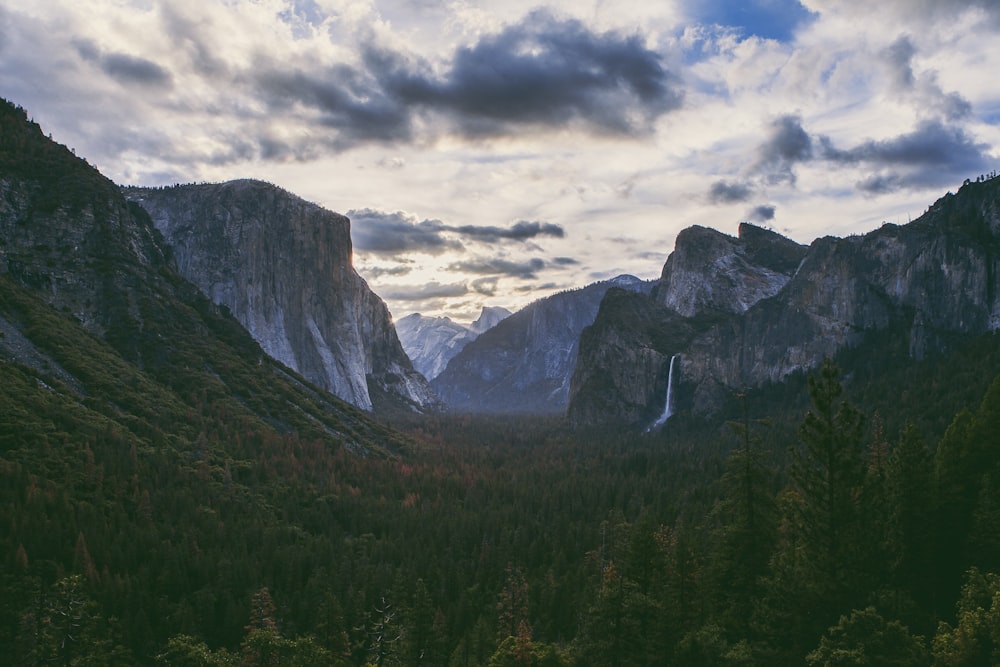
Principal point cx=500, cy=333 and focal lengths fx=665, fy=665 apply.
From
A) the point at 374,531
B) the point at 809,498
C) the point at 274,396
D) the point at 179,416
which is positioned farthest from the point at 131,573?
the point at 274,396

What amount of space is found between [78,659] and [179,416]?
80.6 m

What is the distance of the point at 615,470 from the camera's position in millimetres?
150000

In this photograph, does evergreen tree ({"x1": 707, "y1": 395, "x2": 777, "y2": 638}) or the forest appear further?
evergreen tree ({"x1": 707, "y1": 395, "x2": 777, "y2": 638})

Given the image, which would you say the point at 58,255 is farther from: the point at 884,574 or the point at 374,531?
the point at 884,574

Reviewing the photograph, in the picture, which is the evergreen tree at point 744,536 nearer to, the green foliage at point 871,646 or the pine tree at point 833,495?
the pine tree at point 833,495

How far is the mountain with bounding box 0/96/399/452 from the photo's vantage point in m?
101

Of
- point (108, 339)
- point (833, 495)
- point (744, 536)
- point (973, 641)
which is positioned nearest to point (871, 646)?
point (973, 641)

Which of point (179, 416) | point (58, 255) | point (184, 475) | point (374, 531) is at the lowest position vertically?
point (374, 531)

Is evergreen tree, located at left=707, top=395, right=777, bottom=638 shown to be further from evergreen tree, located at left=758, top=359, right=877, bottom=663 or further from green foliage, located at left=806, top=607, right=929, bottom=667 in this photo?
green foliage, located at left=806, top=607, right=929, bottom=667

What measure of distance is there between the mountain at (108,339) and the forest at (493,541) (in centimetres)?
121

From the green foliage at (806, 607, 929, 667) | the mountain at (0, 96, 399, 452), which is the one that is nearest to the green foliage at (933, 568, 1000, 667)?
the green foliage at (806, 607, 929, 667)

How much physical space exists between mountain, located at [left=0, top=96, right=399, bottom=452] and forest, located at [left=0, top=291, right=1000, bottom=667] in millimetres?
1212

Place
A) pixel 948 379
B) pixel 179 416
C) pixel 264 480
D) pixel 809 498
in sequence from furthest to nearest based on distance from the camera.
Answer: pixel 948 379 → pixel 179 416 → pixel 264 480 → pixel 809 498

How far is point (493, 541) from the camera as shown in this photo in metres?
91.9
